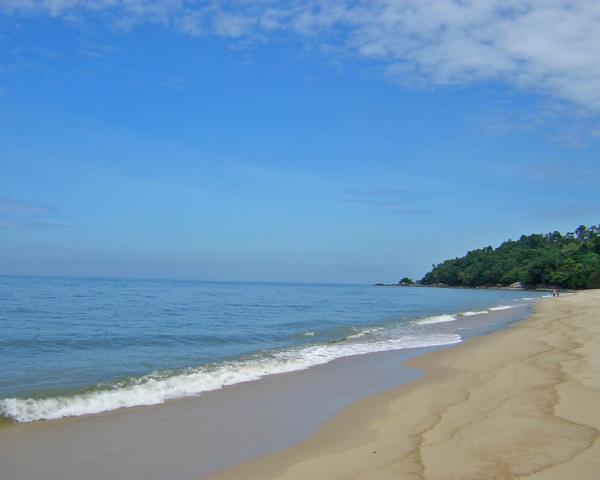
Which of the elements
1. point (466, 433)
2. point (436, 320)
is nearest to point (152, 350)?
point (466, 433)

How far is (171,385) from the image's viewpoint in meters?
11.1

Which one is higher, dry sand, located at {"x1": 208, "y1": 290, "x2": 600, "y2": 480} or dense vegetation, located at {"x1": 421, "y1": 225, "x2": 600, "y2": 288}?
dense vegetation, located at {"x1": 421, "y1": 225, "x2": 600, "y2": 288}

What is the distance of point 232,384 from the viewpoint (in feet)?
38.5

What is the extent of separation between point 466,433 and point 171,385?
6.52 m

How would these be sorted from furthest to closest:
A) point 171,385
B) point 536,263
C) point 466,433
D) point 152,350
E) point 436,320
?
1. point 536,263
2. point 436,320
3. point 152,350
4. point 171,385
5. point 466,433

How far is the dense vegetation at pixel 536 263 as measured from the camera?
105562 mm

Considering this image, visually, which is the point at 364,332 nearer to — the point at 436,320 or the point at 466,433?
the point at 436,320

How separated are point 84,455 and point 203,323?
20.3m

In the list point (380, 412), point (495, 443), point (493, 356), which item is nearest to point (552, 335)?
point (493, 356)

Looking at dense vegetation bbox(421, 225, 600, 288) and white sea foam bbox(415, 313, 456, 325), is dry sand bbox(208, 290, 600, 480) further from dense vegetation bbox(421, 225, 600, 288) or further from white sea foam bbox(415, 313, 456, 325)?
dense vegetation bbox(421, 225, 600, 288)

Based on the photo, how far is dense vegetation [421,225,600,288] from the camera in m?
106

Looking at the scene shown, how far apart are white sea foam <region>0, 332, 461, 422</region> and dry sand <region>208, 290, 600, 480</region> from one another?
12.0ft

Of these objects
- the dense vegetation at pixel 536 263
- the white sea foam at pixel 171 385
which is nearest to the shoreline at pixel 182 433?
the white sea foam at pixel 171 385

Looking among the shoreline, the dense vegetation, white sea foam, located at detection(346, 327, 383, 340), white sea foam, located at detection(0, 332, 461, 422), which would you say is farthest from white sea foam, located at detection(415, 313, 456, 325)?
the dense vegetation
